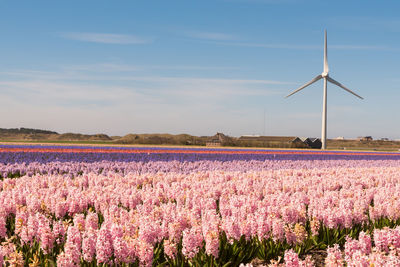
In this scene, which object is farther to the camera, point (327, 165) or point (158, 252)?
point (327, 165)

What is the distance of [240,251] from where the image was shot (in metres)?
6.91

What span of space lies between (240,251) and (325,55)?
59100 millimetres

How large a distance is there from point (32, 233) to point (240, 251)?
343 cm

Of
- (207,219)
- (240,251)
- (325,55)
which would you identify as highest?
(325,55)

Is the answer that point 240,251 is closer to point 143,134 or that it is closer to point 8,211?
point 8,211

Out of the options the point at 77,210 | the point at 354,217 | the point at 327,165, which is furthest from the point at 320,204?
the point at 327,165

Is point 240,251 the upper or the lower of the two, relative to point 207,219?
lower

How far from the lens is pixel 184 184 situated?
1316cm

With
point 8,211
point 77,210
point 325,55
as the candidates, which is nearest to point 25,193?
point 8,211

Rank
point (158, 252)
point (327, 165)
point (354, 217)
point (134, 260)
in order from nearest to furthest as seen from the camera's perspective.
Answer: point (134, 260) < point (158, 252) < point (354, 217) < point (327, 165)

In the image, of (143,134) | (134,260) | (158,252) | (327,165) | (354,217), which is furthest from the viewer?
(143,134)

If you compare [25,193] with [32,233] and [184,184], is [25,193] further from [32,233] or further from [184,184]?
[184,184]

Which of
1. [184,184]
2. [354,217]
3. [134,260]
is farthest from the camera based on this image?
[184,184]

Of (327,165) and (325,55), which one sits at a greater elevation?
(325,55)
